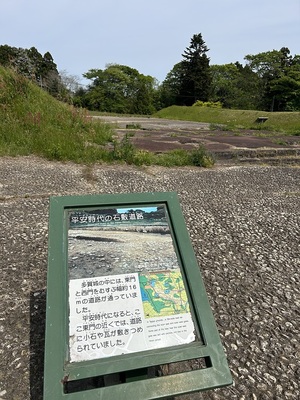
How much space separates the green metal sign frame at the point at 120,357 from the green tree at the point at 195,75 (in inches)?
1599

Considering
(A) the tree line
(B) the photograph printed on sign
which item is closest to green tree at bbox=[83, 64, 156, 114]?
(A) the tree line

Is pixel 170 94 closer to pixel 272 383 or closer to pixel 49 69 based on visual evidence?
pixel 49 69

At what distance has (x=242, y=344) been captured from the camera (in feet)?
6.47

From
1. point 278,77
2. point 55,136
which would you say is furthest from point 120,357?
point 278,77

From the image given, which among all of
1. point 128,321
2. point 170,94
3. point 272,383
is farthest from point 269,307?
point 170,94

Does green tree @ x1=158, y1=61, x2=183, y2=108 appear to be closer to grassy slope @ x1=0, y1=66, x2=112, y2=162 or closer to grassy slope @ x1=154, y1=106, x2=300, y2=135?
grassy slope @ x1=154, y1=106, x2=300, y2=135

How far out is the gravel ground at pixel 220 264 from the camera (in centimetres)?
177

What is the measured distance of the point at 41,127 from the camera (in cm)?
720

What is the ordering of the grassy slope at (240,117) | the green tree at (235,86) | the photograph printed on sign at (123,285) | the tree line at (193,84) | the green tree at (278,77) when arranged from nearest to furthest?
the photograph printed on sign at (123,285) → the grassy slope at (240,117) → the green tree at (278,77) → the tree line at (193,84) → the green tree at (235,86)

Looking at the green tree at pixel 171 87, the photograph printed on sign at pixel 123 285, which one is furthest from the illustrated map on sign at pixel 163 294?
the green tree at pixel 171 87

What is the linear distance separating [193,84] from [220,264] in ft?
131

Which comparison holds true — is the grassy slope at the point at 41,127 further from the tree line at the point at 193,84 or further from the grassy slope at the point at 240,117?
the tree line at the point at 193,84

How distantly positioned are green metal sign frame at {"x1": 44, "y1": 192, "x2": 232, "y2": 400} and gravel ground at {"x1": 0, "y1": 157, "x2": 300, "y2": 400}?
0.40 meters

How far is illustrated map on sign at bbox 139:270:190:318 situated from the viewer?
4.79 ft
